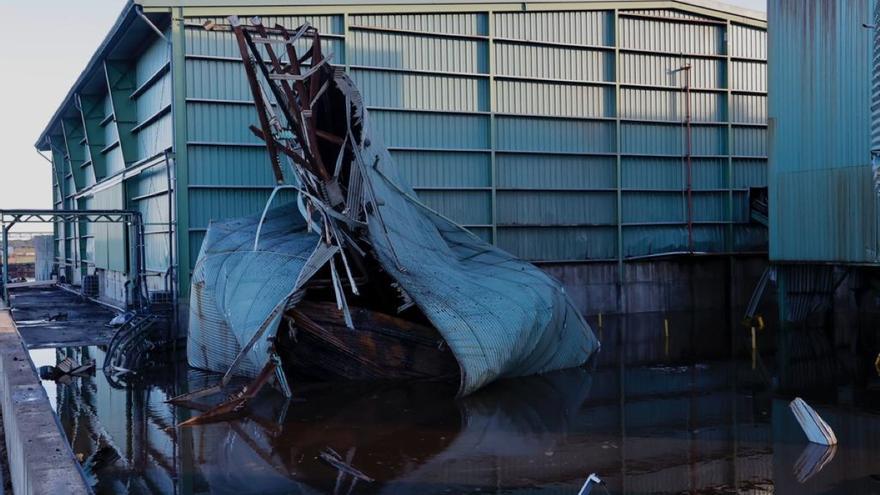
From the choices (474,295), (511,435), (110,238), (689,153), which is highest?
(689,153)

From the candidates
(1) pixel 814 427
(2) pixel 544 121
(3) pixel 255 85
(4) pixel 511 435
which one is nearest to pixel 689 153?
(2) pixel 544 121

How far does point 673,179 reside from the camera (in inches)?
1160

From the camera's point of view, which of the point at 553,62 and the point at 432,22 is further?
the point at 553,62

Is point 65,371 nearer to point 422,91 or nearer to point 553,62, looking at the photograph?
point 422,91

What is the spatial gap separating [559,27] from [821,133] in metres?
9.07

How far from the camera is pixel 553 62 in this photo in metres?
27.7

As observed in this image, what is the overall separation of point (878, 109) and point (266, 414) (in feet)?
40.9

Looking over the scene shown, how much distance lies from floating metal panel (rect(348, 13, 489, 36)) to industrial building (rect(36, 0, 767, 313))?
0.19 feet

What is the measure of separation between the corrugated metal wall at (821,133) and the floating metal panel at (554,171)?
19.6ft

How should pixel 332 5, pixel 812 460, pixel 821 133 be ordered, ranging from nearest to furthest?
1. pixel 812 460
2. pixel 821 133
3. pixel 332 5

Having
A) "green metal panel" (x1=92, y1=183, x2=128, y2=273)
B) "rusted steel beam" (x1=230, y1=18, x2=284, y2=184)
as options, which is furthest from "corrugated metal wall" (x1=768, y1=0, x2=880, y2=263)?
"green metal panel" (x1=92, y1=183, x2=128, y2=273)

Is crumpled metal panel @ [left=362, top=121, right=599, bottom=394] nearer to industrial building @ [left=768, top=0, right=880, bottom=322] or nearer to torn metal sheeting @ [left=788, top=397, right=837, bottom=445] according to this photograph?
torn metal sheeting @ [left=788, top=397, right=837, bottom=445]

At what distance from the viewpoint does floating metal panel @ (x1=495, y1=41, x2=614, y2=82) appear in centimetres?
2695

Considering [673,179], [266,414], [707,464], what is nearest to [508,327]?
[266,414]
